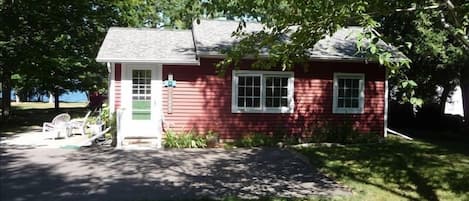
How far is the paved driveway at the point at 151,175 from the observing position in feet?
26.5

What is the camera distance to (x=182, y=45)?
15961 mm

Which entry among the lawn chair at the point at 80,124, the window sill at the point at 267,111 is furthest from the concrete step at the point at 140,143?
the window sill at the point at 267,111

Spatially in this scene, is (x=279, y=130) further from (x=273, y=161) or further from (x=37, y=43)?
(x=37, y=43)

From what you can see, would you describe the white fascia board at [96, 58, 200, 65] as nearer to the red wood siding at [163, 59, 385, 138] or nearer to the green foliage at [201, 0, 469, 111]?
the red wood siding at [163, 59, 385, 138]

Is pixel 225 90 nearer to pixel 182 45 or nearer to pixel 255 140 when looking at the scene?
pixel 255 140

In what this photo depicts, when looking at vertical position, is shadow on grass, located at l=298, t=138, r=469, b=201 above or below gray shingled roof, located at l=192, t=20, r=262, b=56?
A: below

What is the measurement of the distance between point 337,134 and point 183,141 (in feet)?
15.2

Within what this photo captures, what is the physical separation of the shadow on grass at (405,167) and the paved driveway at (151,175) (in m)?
0.70

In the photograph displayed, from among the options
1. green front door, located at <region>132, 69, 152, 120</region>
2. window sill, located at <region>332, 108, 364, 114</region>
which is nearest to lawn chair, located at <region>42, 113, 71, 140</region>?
green front door, located at <region>132, 69, 152, 120</region>

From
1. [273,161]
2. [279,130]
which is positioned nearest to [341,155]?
[273,161]

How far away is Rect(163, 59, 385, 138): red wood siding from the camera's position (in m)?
14.7

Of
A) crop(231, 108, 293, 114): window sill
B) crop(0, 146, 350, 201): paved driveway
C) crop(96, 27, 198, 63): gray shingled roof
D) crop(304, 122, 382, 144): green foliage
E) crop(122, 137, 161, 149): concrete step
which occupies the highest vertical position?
crop(96, 27, 198, 63): gray shingled roof

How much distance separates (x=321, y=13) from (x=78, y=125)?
459 inches

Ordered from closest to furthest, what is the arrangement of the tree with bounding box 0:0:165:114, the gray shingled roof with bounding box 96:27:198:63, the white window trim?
the gray shingled roof with bounding box 96:27:198:63, the white window trim, the tree with bounding box 0:0:165:114
